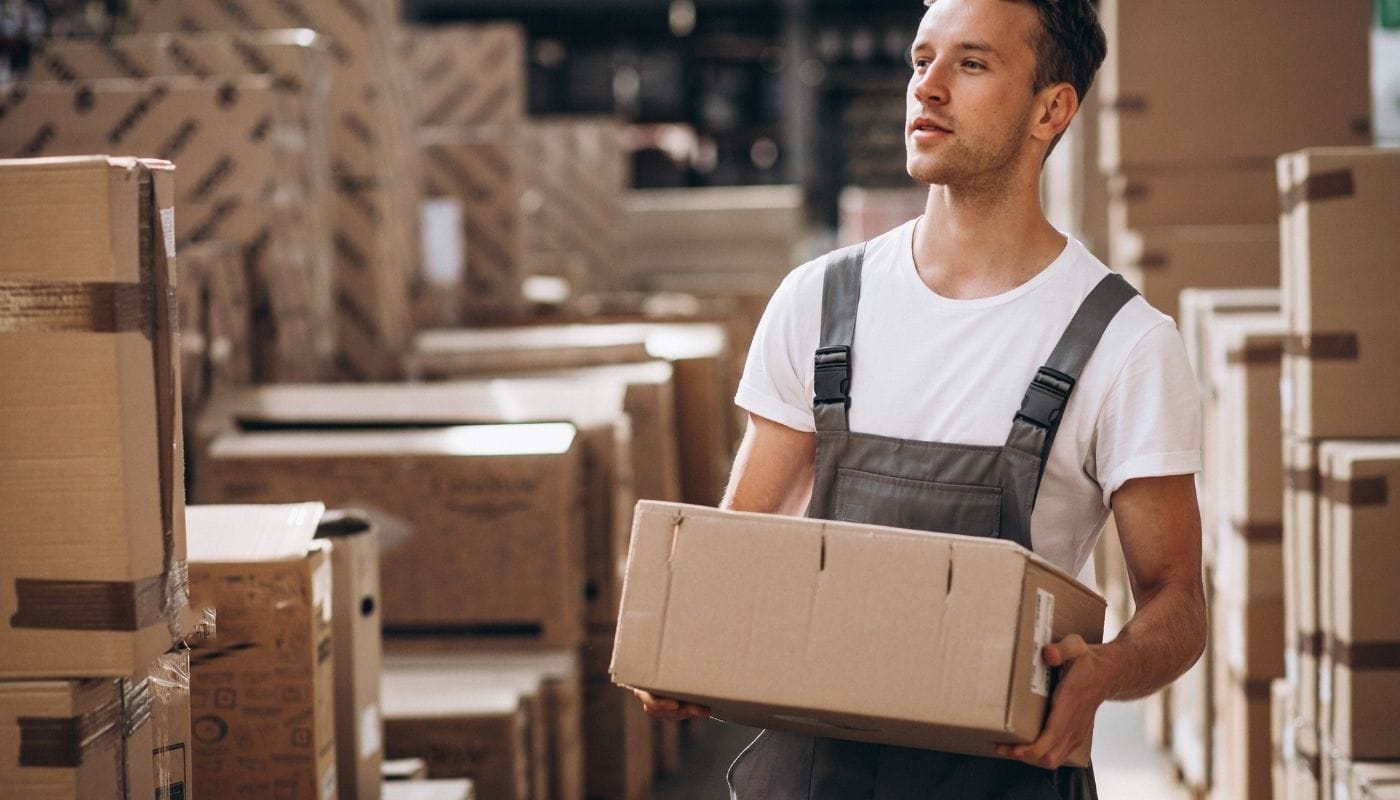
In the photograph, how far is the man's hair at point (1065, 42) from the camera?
73.5 inches

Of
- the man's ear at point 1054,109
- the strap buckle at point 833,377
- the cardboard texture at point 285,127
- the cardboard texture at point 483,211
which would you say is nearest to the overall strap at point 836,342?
the strap buckle at point 833,377

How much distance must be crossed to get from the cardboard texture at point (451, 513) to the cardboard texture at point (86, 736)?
1.39 metres

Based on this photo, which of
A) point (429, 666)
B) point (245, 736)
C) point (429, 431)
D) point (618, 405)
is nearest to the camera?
point (245, 736)

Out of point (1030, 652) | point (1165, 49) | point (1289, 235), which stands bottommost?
point (1030, 652)

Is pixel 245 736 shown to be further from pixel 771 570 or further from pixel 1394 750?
pixel 1394 750

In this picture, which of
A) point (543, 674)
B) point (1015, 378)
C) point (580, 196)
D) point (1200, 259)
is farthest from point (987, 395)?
point (580, 196)

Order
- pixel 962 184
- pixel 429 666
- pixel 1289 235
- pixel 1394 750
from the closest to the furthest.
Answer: pixel 962 184, pixel 1394 750, pixel 1289 235, pixel 429 666

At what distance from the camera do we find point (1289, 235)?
110 inches

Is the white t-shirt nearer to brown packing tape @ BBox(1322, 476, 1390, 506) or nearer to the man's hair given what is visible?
the man's hair

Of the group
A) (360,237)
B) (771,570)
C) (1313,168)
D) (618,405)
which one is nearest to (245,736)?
(771,570)

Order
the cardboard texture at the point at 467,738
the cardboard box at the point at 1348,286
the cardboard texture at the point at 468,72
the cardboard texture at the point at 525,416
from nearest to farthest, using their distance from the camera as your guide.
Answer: the cardboard box at the point at 1348,286, the cardboard texture at the point at 467,738, the cardboard texture at the point at 525,416, the cardboard texture at the point at 468,72

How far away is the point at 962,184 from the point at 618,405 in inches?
75.7

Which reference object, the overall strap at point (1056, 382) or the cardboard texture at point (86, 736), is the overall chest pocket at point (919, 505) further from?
the cardboard texture at point (86, 736)

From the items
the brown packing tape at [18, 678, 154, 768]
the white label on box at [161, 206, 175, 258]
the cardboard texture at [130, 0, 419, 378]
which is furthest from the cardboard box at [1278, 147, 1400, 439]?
the cardboard texture at [130, 0, 419, 378]
